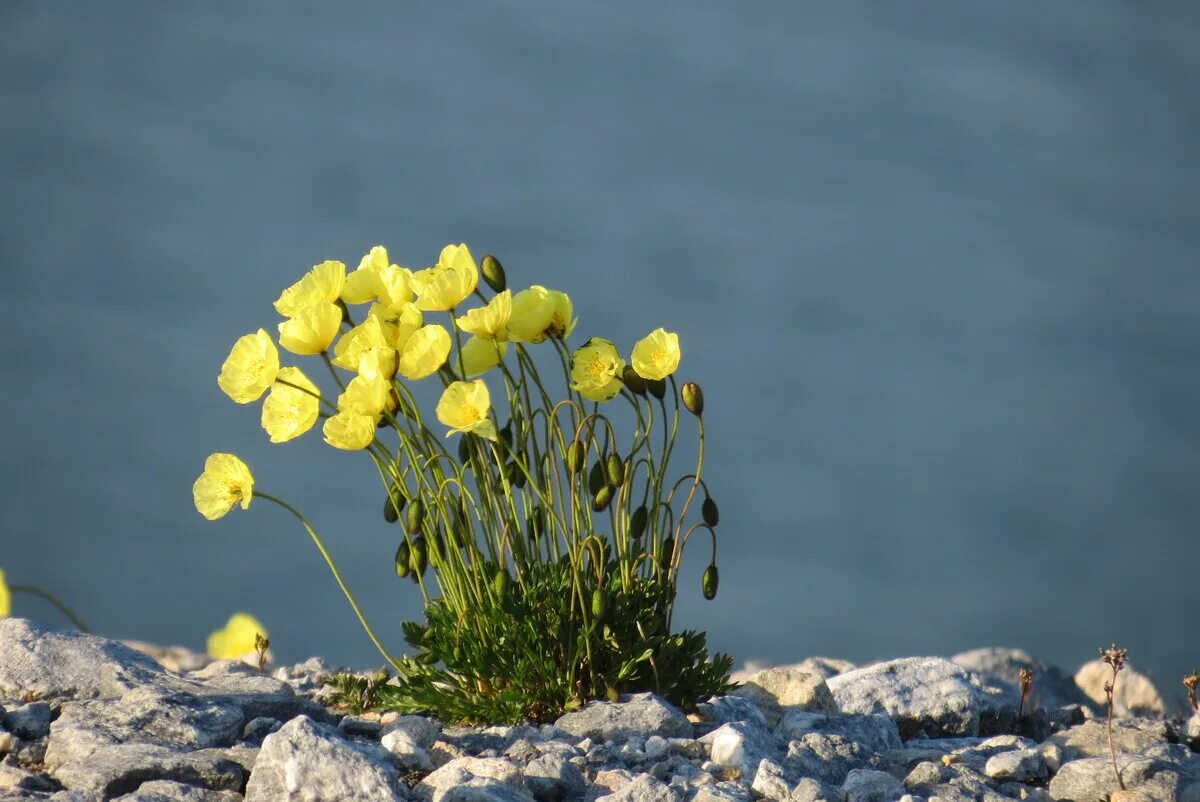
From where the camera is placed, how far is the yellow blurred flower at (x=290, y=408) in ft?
10.4

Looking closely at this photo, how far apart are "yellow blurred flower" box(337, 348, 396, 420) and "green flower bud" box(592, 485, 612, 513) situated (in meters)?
0.53

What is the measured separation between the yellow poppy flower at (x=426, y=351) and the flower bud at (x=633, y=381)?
0.41m

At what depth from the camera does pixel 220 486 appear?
3.27 m

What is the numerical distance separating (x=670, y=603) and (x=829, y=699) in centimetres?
79

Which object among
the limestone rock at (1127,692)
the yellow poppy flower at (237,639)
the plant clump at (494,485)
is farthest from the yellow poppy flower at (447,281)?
the limestone rock at (1127,692)

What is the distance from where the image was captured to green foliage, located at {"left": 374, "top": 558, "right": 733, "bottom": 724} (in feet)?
10.5

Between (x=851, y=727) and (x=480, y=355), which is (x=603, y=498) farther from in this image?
(x=851, y=727)

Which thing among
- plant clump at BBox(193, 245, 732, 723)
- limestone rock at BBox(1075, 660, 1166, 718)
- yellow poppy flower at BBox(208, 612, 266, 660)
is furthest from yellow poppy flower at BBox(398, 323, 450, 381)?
limestone rock at BBox(1075, 660, 1166, 718)

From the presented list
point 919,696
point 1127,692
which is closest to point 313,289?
point 919,696

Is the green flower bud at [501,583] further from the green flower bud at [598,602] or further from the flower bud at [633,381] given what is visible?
the flower bud at [633,381]

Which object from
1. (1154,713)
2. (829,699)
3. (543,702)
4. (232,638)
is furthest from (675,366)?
(1154,713)

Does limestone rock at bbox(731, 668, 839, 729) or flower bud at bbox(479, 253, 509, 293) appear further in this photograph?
limestone rock at bbox(731, 668, 839, 729)

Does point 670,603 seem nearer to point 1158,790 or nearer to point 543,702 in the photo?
point 543,702

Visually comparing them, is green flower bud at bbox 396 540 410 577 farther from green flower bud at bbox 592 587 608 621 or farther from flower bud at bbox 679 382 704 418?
flower bud at bbox 679 382 704 418
